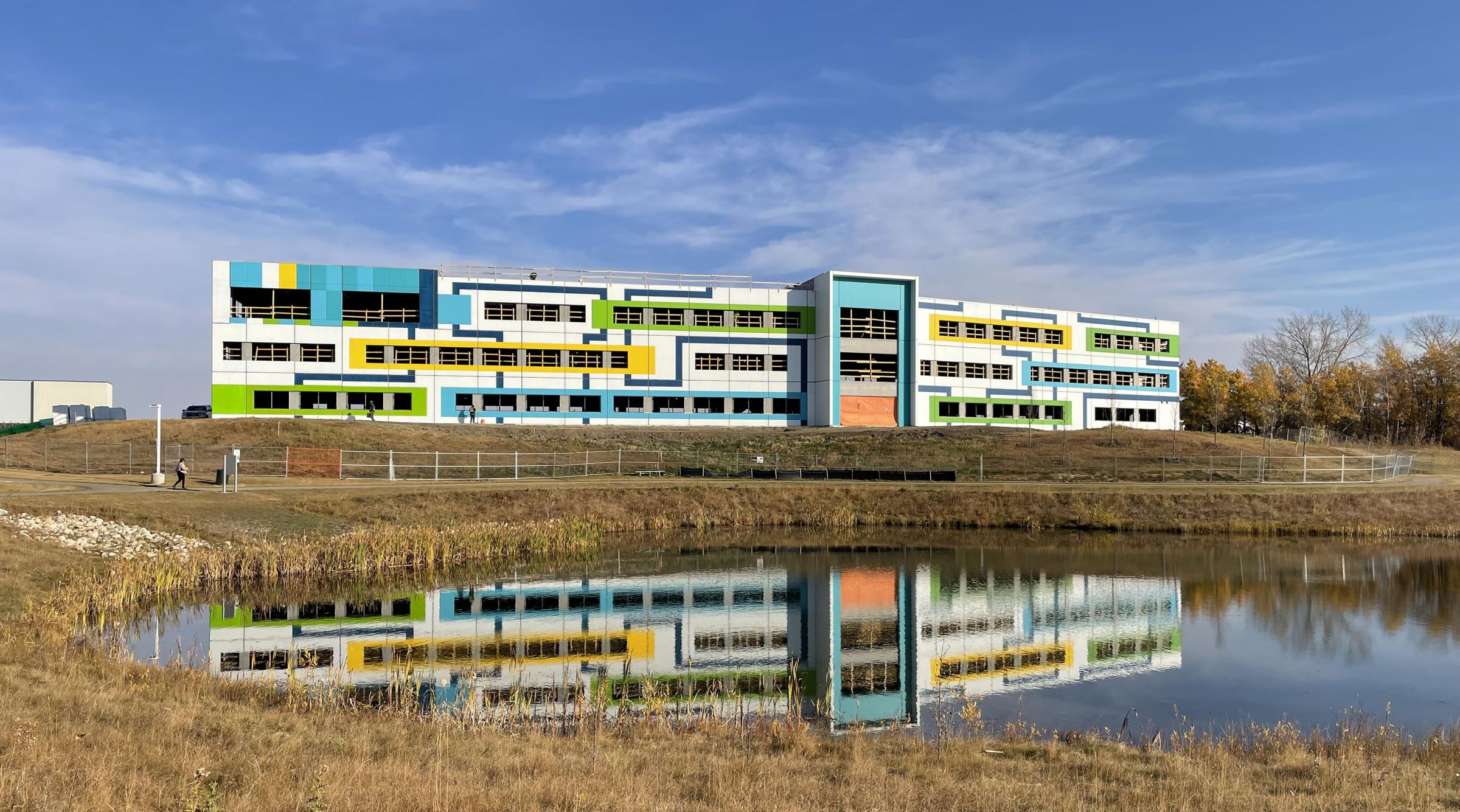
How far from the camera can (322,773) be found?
941cm

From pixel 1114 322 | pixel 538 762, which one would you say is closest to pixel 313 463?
pixel 538 762

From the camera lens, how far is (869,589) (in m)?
31.3

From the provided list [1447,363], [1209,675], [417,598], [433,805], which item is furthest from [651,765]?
[1447,363]

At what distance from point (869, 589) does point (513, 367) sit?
48.8 metres

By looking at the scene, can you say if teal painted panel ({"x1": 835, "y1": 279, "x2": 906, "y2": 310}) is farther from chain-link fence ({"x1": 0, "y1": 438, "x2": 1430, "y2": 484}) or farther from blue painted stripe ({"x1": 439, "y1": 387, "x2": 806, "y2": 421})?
chain-link fence ({"x1": 0, "y1": 438, "x2": 1430, "y2": 484})

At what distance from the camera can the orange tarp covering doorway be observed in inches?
3039

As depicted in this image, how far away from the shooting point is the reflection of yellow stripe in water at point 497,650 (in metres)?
21.5

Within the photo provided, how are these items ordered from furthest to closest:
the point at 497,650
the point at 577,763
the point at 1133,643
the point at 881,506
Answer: the point at 881,506, the point at 1133,643, the point at 497,650, the point at 577,763

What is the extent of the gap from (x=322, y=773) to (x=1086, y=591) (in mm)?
27402

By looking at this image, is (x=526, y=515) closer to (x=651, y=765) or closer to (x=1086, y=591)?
(x=1086, y=591)

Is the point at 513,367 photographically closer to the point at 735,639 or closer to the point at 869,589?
the point at 869,589

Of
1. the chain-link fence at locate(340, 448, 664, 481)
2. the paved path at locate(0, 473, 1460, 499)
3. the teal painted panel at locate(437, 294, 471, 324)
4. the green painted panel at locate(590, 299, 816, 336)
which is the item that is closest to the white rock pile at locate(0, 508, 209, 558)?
the paved path at locate(0, 473, 1460, 499)

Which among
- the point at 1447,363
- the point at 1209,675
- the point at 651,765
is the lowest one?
the point at 1209,675

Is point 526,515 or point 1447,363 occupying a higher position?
point 1447,363
